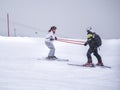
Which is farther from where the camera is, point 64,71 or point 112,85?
point 64,71

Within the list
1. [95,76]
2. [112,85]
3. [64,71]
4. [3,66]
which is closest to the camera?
[112,85]

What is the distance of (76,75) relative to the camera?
8961 mm

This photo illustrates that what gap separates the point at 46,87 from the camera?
734 centimetres

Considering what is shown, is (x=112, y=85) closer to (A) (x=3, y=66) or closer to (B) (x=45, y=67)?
(B) (x=45, y=67)

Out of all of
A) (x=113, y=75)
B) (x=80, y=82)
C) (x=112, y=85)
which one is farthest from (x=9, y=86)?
(x=113, y=75)

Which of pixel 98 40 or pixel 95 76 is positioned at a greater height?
pixel 98 40

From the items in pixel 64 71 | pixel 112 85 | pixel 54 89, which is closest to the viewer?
pixel 54 89

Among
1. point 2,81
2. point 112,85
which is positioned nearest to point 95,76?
point 112,85

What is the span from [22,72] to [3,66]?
4.17 feet

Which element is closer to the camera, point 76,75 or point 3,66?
point 76,75

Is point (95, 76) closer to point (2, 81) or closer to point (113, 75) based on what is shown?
point (113, 75)

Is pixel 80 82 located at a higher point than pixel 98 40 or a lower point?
lower

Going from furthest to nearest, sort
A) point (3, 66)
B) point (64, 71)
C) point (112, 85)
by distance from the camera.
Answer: point (3, 66)
point (64, 71)
point (112, 85)

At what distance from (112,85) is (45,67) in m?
3.07
